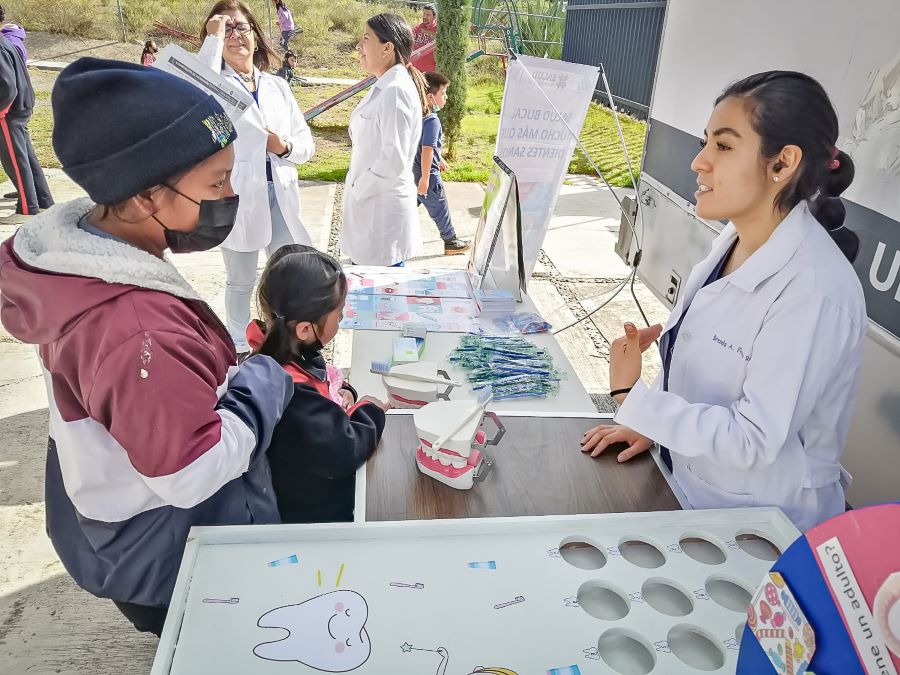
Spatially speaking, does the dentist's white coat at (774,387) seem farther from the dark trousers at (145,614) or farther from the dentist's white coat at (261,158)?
the dentist's white coat at (261,158)

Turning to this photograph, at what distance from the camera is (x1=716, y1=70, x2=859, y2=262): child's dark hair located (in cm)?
140

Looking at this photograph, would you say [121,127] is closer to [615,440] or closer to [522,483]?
[522,483]

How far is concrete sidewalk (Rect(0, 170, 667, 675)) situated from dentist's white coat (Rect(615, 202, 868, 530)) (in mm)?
1066

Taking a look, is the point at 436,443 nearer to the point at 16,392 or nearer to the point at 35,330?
the point at 35,330

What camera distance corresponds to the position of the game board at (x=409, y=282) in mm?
2819

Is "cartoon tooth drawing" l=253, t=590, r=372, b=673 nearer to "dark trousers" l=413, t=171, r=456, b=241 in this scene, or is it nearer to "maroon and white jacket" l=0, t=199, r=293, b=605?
"maroon and white jacket" l=0, t=199, r=293, b=605

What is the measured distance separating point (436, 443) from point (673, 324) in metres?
0.77

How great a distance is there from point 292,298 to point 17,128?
18.5 feet

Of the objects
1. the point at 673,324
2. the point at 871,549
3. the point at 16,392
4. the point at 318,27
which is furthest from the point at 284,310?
the point at 318,27

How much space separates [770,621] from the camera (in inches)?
31.7

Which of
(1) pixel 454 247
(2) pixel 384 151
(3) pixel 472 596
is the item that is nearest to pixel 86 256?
(3) pixel 472 596

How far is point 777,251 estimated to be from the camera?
1416 mm

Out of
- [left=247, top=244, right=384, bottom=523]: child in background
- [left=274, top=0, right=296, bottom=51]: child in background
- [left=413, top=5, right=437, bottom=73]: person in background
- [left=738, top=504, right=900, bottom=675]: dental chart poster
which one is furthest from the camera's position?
[left=274, top=0, right=296, bottom=51]: child in background

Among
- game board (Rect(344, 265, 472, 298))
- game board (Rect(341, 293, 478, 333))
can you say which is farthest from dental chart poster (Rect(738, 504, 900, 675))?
game board (Rect(344, 265, 472, 298))
